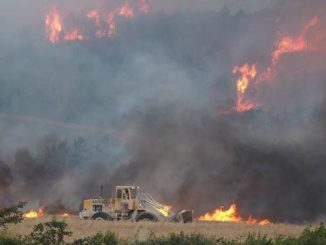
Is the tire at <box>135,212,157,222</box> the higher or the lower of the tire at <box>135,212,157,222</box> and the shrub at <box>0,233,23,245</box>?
the higher

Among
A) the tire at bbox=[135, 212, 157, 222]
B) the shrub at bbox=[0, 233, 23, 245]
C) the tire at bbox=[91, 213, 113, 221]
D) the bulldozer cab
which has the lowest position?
the shrub at bbox=[0, 233, 23, 245]

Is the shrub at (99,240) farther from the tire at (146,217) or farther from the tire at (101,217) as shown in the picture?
the tire at (101,217)

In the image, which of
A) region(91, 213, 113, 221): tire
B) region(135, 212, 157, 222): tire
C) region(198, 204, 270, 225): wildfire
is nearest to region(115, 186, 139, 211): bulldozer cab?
region(91, 213, 113, 221): tire

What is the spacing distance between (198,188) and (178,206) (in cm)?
274

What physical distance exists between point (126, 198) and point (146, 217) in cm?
288

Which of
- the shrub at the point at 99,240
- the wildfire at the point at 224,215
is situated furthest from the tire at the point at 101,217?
the shrub at the point at 99,240

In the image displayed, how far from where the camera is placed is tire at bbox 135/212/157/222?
41.8 metres

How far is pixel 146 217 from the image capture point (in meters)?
42.1

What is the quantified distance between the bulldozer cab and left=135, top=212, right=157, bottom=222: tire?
1.91 metres

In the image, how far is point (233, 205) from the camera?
186 feet

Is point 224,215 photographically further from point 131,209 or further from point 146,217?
point 146,217

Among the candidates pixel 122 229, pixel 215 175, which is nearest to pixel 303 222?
pixel 215 175

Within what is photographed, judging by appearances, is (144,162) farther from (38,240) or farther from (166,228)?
(38,240)

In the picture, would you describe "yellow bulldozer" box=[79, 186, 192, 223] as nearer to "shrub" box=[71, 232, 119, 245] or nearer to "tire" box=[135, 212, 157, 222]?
"tire" box=[135, 212, 157, 222]
